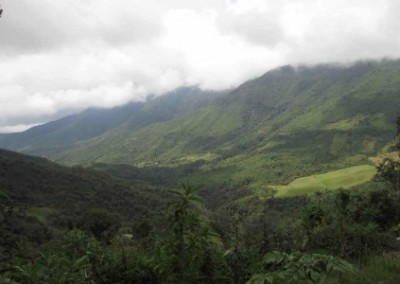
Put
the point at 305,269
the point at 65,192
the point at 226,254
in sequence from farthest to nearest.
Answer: the point at 65,192
the point at 226,254
the point at 305,269

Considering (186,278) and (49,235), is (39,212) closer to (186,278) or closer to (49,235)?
(49,235)

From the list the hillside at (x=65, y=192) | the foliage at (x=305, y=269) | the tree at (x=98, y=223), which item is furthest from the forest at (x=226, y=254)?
the hillside at (x=65, y=192)

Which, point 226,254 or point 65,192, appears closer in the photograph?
point 226,254

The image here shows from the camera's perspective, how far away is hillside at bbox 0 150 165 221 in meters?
160

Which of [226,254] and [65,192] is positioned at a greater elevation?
[226,254]

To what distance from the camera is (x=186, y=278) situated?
1989 centimetres

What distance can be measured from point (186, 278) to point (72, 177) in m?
183

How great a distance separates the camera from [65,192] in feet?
575

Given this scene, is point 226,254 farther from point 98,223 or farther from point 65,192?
point 65,192

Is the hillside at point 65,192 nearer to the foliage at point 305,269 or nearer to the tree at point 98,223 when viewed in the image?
the tree at point 98,223

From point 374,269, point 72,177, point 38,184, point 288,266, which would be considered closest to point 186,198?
point 374,269

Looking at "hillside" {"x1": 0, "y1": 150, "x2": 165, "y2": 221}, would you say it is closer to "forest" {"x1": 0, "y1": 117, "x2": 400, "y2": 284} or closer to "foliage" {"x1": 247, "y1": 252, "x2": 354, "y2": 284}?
"forest" {"x1": 0, "y1": 117, "x2": 400, "y2": 284}

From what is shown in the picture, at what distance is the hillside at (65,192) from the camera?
6284 inches

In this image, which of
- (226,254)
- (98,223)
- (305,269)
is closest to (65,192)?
(98,223)
